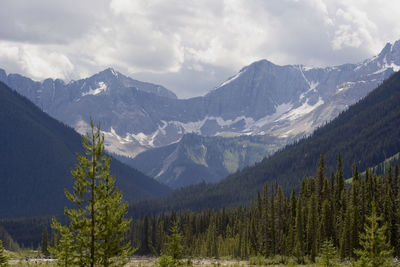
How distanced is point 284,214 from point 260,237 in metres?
10.4

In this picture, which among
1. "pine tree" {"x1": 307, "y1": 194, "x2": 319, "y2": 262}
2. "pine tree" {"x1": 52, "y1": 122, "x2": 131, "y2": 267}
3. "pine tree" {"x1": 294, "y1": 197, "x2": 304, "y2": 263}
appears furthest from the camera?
"pine tree" {"x1": 307, "y1": 194, "x2": 319, "y2": 262}

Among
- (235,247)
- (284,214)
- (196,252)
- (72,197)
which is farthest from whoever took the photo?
(196,252)

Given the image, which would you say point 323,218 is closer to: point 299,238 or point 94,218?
point 299,238

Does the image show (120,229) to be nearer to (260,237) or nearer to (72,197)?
(72,197)

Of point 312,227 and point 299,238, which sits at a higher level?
point 312,227

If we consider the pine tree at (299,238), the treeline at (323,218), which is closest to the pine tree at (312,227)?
the treeline at (323,218)

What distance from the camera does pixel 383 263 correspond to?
4906cm

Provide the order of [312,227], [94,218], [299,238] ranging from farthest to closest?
[299,238], [312,227], [94,218]

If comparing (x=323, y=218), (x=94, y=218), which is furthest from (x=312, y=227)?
(x=94, y=218)

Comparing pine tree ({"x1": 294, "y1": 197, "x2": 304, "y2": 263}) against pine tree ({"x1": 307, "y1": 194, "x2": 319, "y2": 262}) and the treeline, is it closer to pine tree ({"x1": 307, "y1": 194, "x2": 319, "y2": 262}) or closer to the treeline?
the treeline

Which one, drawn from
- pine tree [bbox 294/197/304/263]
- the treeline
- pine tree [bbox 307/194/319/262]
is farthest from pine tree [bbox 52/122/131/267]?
pine tree [bbox 307/194/319/262]

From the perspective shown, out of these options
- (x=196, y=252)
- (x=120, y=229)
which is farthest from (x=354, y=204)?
(x=196, y=252)

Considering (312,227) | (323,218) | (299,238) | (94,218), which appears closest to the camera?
(94,218)

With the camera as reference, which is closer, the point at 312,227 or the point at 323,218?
the point at 312,227
